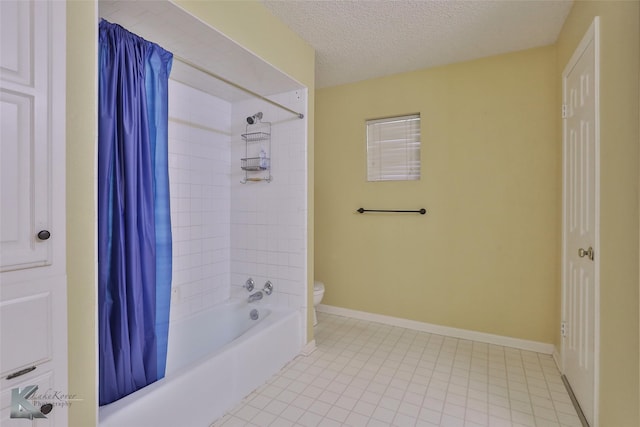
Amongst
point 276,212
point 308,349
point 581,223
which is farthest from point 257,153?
point 581,223

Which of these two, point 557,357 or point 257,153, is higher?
point 257,153

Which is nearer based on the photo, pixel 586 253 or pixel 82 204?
pixel 82 204

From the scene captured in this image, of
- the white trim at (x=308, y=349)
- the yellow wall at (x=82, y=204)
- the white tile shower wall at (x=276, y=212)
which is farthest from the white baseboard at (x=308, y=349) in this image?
the yellow wall at (x=82, y=204)

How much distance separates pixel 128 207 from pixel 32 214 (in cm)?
48

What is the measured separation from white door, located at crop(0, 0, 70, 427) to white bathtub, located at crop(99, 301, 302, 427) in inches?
16.2

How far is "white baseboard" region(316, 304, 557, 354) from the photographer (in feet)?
8.54

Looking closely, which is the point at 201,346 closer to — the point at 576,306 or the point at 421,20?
the point at 576,306

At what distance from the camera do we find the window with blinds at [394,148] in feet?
10.1

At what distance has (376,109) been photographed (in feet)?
10.5

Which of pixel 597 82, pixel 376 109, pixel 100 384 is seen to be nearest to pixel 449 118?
pixel 376 109

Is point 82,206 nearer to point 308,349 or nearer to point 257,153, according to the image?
point 257,153

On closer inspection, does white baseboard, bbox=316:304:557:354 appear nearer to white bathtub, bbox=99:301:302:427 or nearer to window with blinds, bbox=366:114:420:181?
white bathtub, bbox=99:301:302:427

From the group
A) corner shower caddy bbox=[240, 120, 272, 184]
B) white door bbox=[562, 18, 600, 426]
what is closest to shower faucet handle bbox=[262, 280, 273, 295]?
corner shower caddy bbox=[240, 120, 272, 184]

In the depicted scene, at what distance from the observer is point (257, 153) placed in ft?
8.96
